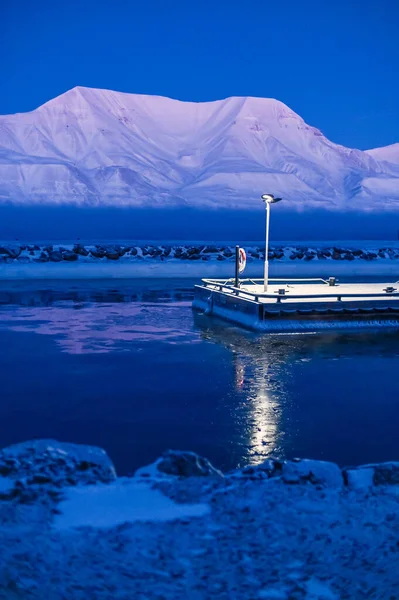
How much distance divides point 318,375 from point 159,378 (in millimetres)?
2986

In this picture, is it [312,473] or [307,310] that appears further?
[307,310]

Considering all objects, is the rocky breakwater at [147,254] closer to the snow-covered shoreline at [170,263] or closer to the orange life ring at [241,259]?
the snow-covered shoreline at [170,263]

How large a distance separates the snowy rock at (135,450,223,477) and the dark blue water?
62 cm

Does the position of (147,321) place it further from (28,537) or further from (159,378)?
(28,537)

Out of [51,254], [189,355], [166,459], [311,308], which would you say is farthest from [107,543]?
[51,254]

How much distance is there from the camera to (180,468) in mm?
6539

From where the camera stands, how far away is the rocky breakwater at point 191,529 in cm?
458

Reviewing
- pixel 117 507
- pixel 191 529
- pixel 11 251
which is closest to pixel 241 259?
pixel 117 507

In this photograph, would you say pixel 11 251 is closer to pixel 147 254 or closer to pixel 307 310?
pixel 147 254

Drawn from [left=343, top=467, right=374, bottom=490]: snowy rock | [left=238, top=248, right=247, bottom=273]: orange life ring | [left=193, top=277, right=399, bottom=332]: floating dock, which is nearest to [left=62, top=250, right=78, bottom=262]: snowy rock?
[left=238, top=248, right=247, bottom=273]: orange life ring

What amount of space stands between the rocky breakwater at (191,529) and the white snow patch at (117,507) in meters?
0.01

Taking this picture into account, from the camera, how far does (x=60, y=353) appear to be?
1435 cm

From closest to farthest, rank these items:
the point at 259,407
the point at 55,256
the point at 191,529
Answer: the point at 191,529
the point at 259,407
the point at 55,256

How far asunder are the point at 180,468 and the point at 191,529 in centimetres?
117
